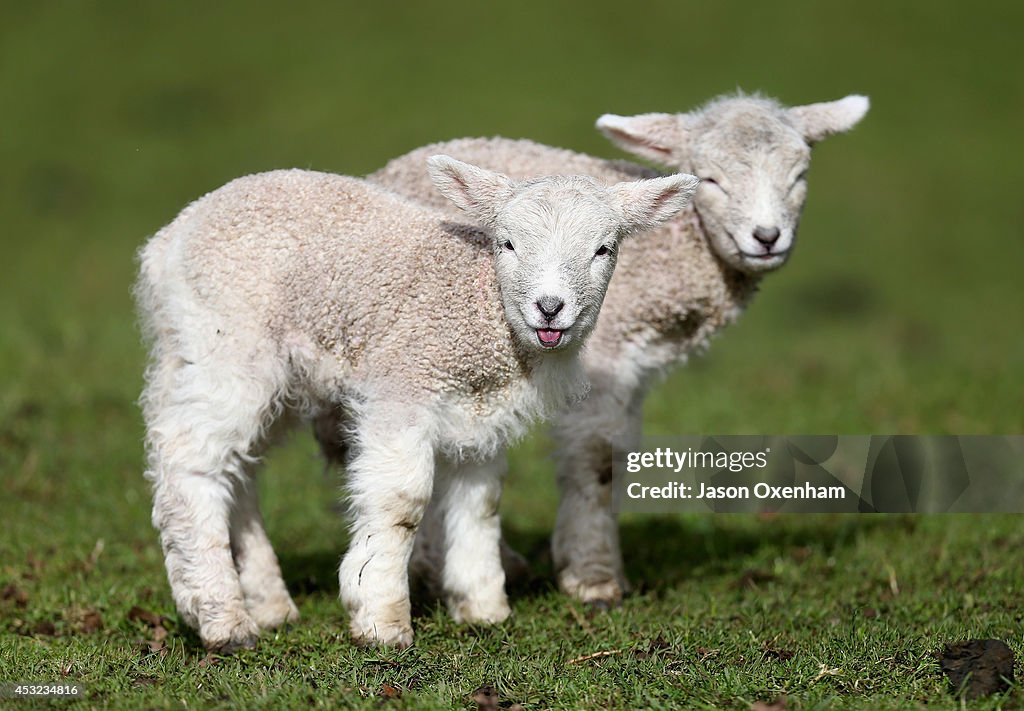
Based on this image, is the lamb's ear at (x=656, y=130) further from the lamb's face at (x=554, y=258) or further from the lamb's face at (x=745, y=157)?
the lamb's face at (x=554, y=258)

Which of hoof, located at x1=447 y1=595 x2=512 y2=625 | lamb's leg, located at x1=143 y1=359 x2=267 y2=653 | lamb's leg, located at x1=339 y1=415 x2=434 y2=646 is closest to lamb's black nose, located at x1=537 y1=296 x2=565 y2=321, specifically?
lamb's leg, located at x1=339 y1=415 x2=434 y2=646

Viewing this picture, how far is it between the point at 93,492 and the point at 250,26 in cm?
1774

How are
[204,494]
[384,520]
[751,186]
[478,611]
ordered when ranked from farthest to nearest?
[751,186] < [478,611] < [204,494] < [384,520]

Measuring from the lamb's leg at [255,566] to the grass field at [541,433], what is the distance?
0.28 meters

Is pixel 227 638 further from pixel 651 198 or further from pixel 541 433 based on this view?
pixel 541 433

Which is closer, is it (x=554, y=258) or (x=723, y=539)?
(x=554, y=258)

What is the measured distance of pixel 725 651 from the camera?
20.8 ft

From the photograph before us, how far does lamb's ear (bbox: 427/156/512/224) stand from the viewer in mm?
6547

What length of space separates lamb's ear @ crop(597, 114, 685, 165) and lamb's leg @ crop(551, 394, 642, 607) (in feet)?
5.16

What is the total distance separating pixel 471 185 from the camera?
21.5 ft

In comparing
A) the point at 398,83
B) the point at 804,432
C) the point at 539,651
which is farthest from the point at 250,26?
the point at 539,651

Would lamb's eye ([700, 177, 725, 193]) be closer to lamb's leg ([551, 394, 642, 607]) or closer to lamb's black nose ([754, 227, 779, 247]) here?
lamb's black nose ([754, 227, 779, 247])

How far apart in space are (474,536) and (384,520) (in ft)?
2.54

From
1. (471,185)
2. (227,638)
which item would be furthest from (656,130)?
(227,638)
